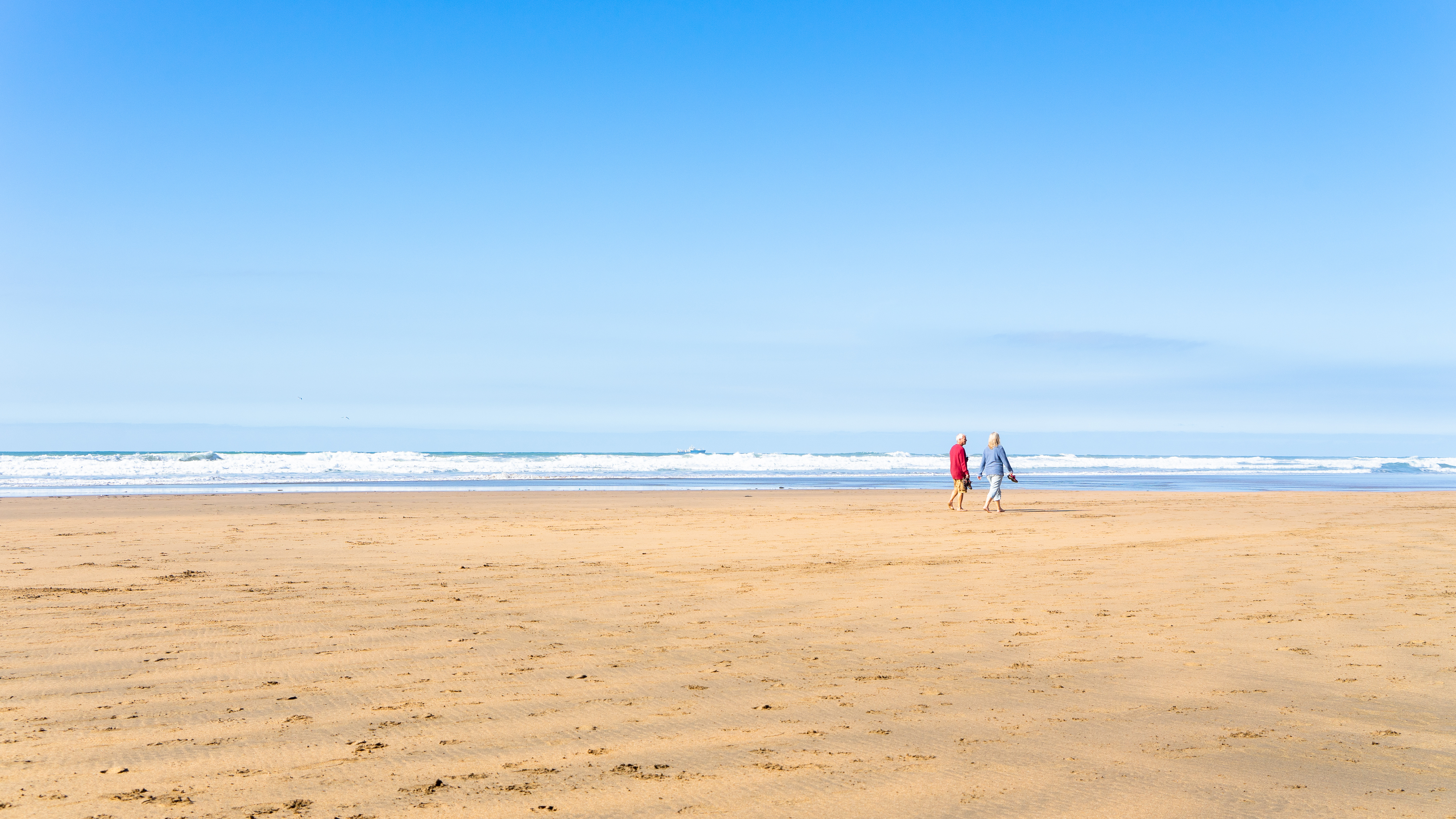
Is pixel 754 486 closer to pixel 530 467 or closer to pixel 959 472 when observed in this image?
pixel 959 472

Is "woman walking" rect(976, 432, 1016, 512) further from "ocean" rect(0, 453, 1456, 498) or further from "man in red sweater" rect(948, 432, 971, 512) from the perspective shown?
"ocean" rect(0, 453, 1456, 498)

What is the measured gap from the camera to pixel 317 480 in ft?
120

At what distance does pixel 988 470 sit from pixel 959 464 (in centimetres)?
74

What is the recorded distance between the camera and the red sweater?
21.0 m

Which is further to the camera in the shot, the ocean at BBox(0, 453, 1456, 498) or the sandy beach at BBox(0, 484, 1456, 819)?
the ocean at BBox(0, 453, 1456, 498)

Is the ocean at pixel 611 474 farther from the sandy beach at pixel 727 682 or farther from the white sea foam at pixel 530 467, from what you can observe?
the sandy beach at pixel 727 682

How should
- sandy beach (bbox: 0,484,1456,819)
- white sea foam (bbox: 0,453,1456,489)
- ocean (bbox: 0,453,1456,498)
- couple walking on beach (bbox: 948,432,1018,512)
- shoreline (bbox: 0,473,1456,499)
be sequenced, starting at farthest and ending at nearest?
white sea foam (bbox: 0,453,1456,489) < ocean (bbox: 0,453,1456,498) < shoreline (bbox: 0,473,1456,499) < couple walking on beach (bbox: 948,432,1018,512) < sandy beach (bbox: 0,484,1456,819)

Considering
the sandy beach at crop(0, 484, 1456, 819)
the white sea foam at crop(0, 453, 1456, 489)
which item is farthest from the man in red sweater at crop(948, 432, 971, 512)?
the white sea foam at crop(0, 453, 1456, 489)

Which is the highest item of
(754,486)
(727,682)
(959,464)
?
(959,464)

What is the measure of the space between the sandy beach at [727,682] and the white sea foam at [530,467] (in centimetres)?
2697

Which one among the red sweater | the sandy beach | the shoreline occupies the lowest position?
Answer: the sandy beach

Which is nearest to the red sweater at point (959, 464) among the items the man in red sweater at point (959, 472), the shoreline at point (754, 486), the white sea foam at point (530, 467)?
the man in red sweater at point (959, 472)

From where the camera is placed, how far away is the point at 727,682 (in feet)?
19.2

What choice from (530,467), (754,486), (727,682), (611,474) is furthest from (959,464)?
(530,467)
